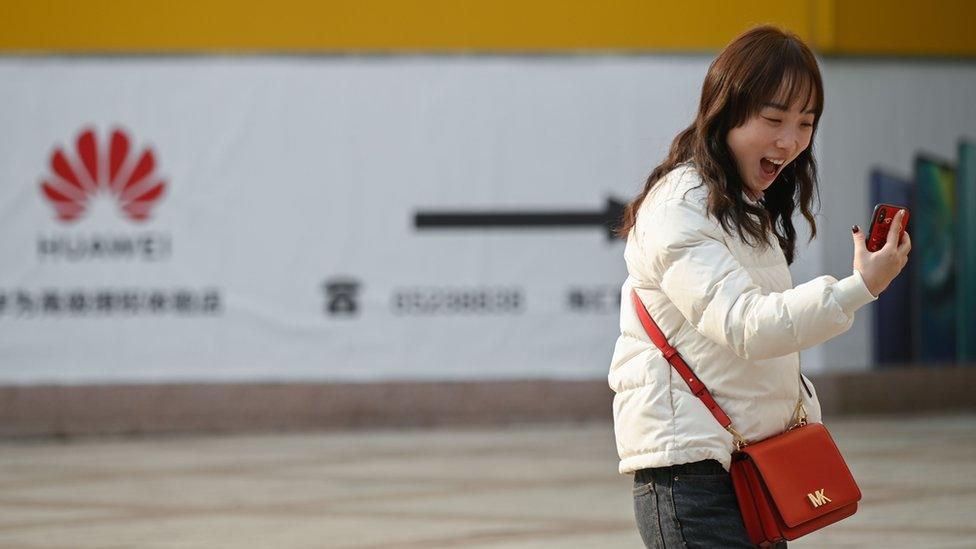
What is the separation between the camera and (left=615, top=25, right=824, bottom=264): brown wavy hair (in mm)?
2750

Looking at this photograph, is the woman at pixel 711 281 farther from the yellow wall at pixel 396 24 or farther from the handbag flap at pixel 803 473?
the yellow wall at pixel 396 24

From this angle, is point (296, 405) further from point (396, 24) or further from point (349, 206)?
point (396, 24)

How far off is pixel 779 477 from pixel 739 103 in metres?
0.64

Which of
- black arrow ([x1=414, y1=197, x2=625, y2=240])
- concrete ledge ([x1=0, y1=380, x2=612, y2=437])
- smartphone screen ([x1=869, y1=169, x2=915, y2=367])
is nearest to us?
concrete ledge ([x1=0, y1=380, x2=612, y2=437])

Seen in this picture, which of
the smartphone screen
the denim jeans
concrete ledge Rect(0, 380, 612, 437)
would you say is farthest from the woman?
the smartphone screen

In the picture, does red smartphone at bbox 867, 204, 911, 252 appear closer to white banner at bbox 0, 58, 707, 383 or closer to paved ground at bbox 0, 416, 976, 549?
paved ground at bbox 0, 416, 976, 549

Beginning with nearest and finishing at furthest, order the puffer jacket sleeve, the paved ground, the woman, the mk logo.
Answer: the puffer jacket sleeve
the woman
the mk logo
the paved ground

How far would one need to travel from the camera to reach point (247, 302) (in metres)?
13.2

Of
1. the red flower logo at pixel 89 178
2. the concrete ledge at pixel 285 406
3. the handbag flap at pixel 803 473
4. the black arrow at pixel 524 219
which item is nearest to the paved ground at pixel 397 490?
the concrete ledge at pixel 285 406

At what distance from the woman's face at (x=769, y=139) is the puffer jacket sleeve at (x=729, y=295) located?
0.13 m

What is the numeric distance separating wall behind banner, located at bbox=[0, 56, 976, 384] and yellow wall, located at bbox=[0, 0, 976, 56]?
0.14 m

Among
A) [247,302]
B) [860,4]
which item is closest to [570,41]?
[860,4]

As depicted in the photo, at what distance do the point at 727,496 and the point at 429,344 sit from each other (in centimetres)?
1047

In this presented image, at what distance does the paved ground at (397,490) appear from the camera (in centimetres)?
720
